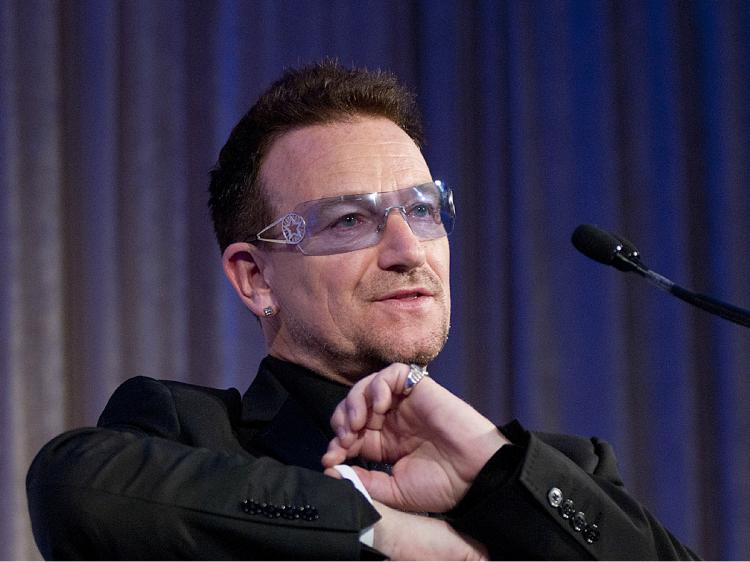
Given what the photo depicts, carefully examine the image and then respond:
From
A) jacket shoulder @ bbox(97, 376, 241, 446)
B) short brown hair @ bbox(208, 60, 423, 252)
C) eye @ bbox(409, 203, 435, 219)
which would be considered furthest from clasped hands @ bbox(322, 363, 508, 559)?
short brown hair @ bbox(208, 60, 423, 252)

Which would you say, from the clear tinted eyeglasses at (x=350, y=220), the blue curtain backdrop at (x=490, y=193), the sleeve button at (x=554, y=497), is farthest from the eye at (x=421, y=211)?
the blue curtain backdrop at (x=490, y=193)

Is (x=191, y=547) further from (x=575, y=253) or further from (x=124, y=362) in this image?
(x=575, y=253)

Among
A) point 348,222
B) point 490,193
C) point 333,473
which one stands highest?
point 490,193

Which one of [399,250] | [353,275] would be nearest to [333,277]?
[353,275]

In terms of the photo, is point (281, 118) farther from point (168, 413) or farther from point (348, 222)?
point (168, 413)

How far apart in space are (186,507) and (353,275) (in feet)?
2.61

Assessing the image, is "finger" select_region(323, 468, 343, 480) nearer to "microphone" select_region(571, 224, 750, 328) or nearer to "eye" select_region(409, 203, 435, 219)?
"microphone" select_region(571, 224, 750, 328)

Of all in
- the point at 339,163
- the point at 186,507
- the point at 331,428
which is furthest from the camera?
the point at 339,163

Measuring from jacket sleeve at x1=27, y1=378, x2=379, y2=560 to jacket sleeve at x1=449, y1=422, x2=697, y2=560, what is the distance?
Result: 0.19m

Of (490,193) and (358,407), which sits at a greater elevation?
(490,193)

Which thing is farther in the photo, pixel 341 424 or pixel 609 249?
pixel 609 249

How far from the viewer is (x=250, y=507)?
1372 millimetres

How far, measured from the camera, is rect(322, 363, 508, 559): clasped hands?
1.49 meters

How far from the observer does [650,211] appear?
3.62 metres
